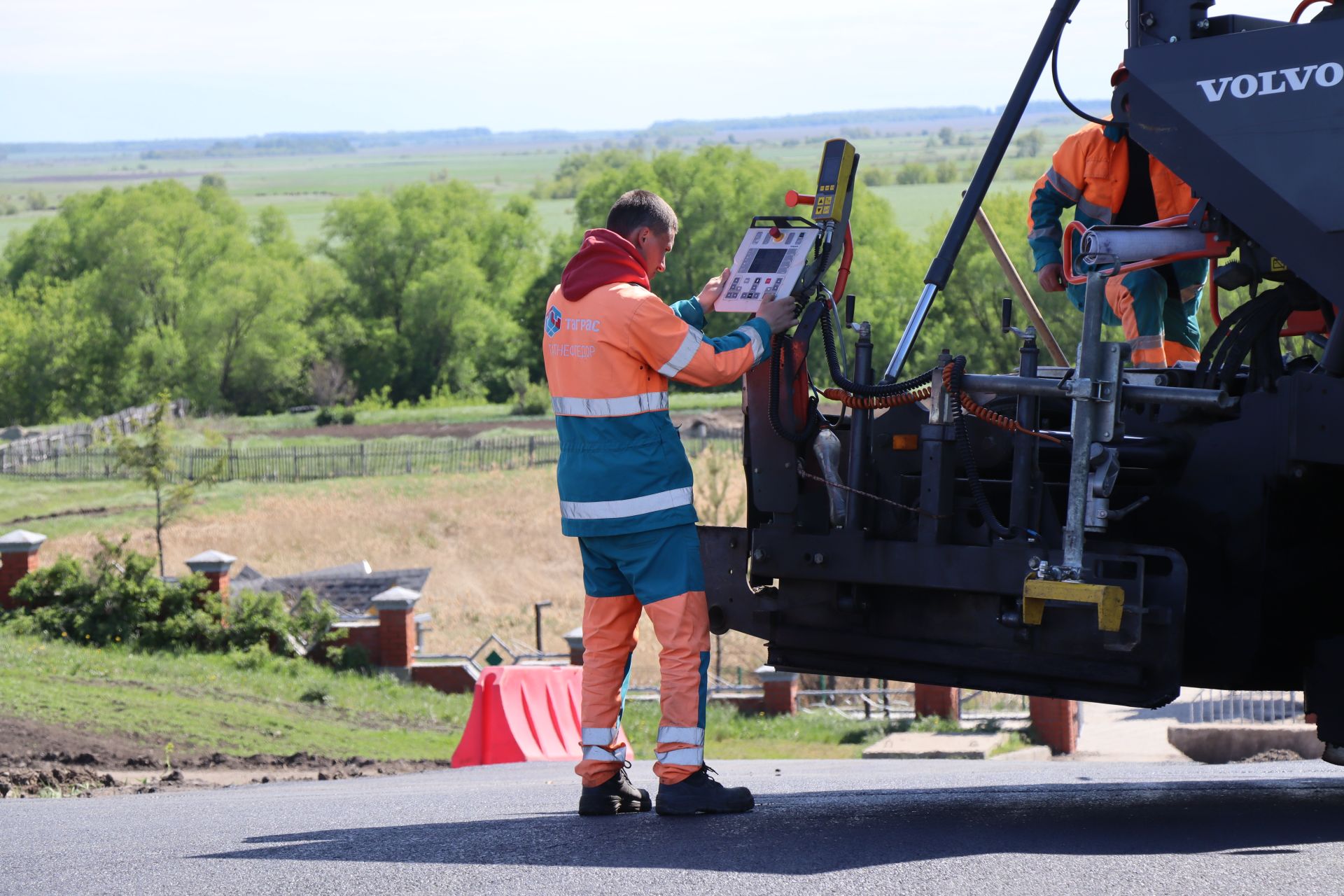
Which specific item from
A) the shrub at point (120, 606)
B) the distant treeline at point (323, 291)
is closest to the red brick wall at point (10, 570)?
the shrub at point (120, 606)

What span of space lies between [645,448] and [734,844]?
1356mm

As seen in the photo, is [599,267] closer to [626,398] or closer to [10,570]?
[626,398]

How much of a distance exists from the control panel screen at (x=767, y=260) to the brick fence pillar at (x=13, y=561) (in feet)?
51.4

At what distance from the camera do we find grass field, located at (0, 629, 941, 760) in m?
13.1

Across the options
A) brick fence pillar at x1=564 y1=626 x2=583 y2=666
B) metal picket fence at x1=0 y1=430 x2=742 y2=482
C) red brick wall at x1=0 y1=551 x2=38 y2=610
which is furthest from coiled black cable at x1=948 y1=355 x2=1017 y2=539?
metal picket fence at x1=0 y1=430 x2=742 y2=482

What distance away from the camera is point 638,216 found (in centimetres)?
555

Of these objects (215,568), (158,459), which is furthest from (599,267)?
(158,459)

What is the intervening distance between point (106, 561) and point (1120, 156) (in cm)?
1573

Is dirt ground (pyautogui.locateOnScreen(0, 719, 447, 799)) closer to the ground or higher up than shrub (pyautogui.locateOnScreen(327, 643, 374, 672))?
higher up

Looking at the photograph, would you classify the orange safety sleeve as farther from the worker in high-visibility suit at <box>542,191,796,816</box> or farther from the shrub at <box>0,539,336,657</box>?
the shrub at <box>0,539,336,657</box>

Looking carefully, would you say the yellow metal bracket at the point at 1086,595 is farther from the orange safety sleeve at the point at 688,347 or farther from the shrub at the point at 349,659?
the shrub at the point at 349,659

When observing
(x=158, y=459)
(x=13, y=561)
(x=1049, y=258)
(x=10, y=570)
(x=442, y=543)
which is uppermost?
(x=1049, y=258)

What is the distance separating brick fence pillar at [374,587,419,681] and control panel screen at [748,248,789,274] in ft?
48.0

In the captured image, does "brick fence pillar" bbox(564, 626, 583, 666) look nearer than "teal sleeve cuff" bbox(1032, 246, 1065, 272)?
No
